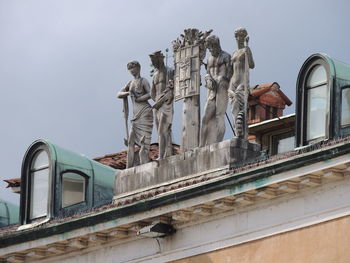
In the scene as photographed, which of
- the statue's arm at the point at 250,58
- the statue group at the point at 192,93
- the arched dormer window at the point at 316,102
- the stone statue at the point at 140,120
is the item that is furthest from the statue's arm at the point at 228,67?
the stone statue at the point at 140,120

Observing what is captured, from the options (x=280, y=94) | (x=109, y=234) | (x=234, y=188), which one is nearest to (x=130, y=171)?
(x=109, y=234)

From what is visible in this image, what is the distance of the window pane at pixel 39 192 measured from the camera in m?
46.8

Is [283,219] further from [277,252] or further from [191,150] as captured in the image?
[191,150]

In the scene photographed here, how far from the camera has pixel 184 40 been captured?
4400cm

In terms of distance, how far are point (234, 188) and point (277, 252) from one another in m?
1.54

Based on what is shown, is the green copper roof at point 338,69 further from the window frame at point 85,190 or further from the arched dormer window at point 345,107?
the window frame at point 85,190

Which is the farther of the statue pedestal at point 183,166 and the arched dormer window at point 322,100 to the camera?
the statue pedestal at point 183,166

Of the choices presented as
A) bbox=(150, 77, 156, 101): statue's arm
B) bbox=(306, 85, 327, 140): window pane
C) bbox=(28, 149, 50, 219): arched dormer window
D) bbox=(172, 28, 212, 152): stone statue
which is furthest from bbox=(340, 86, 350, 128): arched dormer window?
bbox=(28, 149, 50, 219): arched dormer window

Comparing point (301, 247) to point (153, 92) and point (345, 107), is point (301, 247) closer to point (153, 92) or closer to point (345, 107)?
point (345, 107)

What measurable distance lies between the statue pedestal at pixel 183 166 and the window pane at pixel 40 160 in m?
2.58

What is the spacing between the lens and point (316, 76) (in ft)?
136

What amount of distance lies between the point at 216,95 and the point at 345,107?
350cm

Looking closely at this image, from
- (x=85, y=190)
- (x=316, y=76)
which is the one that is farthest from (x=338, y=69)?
(x=85, y=190)

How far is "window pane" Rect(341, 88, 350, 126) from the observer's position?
1593 inches
